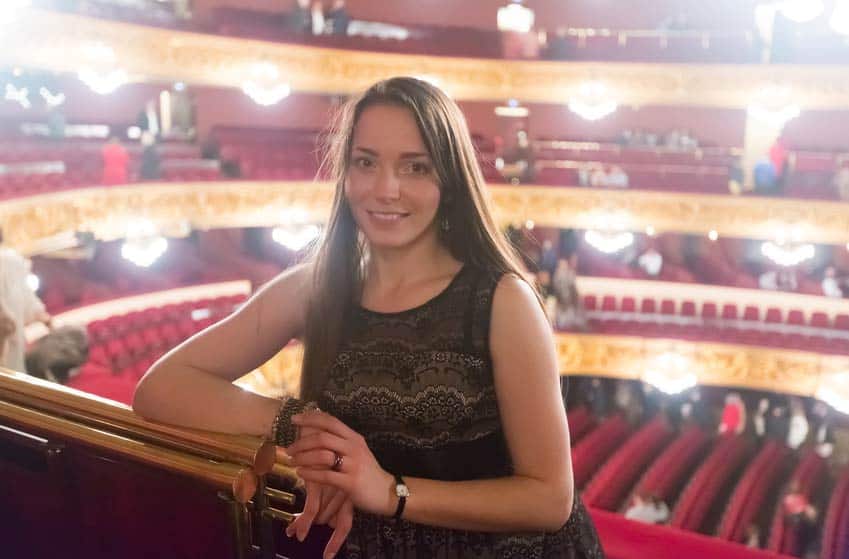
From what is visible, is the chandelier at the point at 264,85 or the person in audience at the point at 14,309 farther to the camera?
the chandelier at the point at 264,85

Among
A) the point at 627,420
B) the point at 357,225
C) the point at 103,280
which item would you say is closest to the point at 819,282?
the point at 627,420

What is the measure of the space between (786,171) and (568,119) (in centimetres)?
300

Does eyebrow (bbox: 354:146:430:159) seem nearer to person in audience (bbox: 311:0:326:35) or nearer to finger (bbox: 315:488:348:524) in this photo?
finger (bbox: 315:488:348:524)

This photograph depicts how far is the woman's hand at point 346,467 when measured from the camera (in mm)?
683

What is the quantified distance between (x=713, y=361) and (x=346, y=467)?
8357 mm

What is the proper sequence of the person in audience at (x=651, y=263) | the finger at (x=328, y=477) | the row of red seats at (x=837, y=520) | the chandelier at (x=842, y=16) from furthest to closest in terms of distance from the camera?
the person in audience at (x=651, y=263), the chandelier at (x=842, y=16), the row of red seats at (x=837, y=520), the finger at (x=328, y=477)

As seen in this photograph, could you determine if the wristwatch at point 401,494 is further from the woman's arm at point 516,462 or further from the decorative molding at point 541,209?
the decorative molding at point 541,209

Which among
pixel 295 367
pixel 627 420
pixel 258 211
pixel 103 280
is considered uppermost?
pixel 258 211

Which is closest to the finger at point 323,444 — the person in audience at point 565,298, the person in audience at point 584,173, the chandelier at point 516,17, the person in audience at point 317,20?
the person in audience at point 565,298

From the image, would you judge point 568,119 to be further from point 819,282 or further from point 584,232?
point 819,282

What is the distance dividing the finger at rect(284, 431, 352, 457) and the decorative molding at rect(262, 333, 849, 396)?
7692 mm

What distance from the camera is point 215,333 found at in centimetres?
87

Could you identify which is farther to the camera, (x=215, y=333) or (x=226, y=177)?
(x=226, y=177)

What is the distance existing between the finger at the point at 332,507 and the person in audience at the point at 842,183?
880cm
